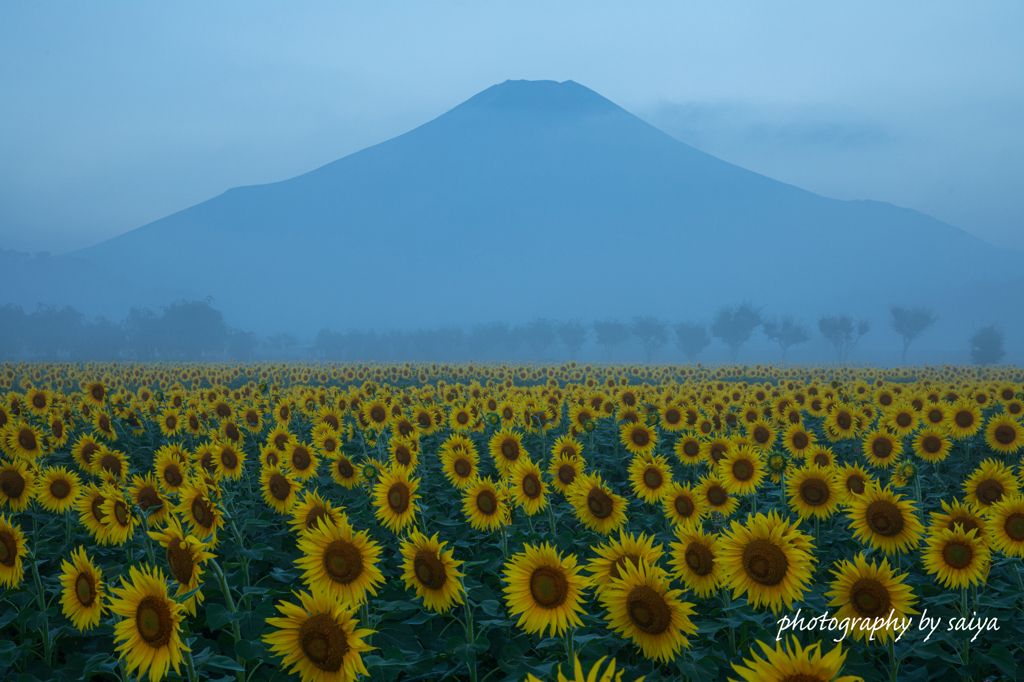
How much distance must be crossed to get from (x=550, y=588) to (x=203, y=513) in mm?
2972

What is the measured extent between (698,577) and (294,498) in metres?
4.34

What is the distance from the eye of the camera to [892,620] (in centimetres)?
337

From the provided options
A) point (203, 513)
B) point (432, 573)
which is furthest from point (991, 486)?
point (203, 513)

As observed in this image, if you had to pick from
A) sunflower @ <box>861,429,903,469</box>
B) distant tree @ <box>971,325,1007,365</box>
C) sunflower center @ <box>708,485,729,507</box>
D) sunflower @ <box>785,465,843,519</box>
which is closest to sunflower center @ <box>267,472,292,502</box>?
sunflower center @ <box>708,485,729,507</box>

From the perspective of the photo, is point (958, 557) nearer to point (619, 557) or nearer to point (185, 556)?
point (619, 557)

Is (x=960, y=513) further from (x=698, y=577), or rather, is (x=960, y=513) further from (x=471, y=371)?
(x=471, y=371)

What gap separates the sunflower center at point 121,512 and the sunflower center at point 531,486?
3708 millimetres

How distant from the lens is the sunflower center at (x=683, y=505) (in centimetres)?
553

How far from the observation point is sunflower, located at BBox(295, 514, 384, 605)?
11.8ft

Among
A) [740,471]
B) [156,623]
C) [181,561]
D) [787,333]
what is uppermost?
[181,561]

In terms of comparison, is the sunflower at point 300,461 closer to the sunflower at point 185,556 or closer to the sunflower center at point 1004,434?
the sunflower at point 185,556

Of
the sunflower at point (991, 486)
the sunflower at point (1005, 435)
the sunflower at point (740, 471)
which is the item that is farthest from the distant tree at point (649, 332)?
the sunflower at point (991, 486)

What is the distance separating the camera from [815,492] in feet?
19.4

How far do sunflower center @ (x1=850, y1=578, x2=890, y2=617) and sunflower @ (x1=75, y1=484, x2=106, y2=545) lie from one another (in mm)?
6166
